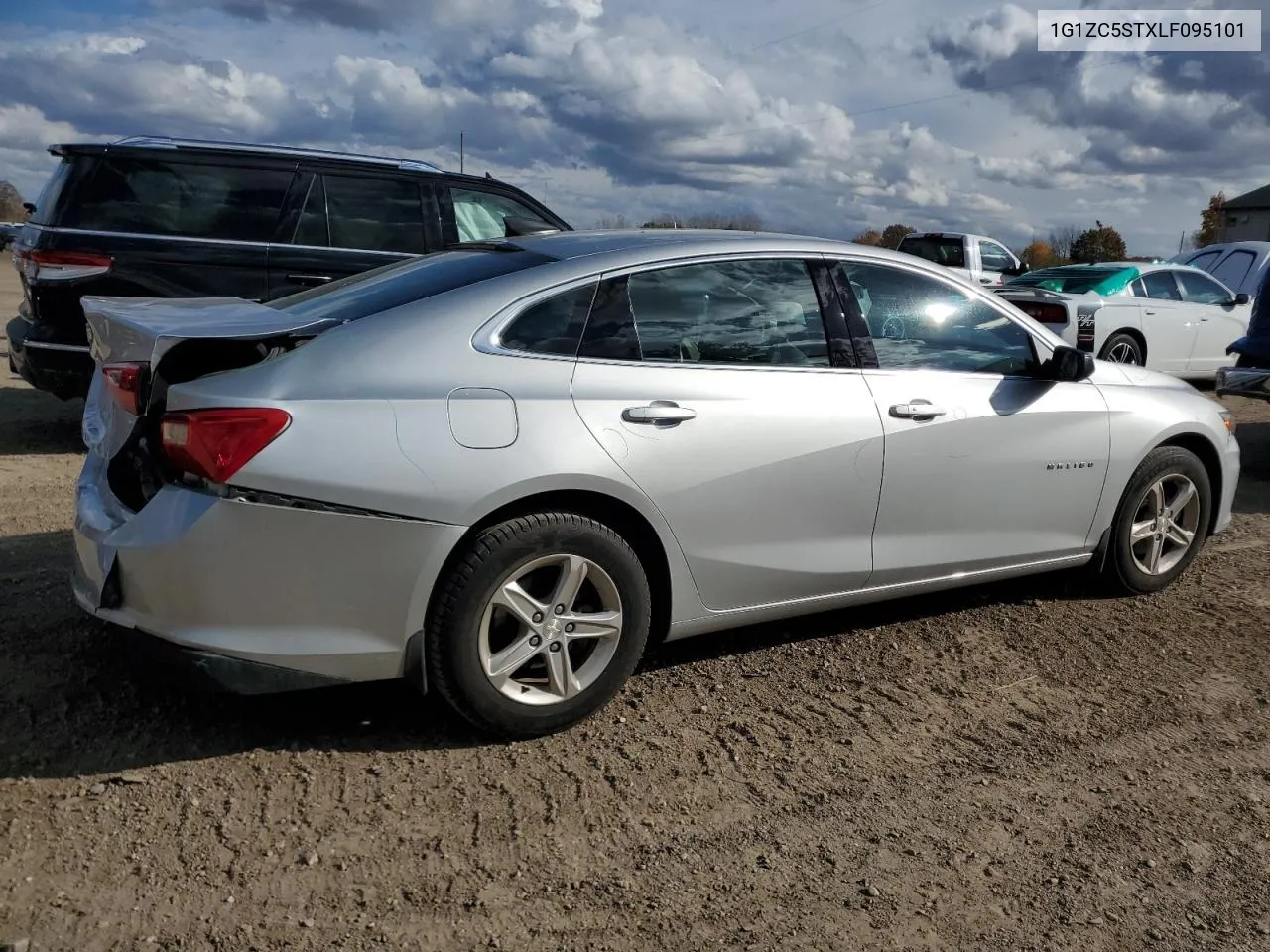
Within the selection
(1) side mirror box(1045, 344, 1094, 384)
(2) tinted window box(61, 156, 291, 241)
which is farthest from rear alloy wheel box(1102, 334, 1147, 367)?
(2) tinted window box(61, 156, 291, 241)

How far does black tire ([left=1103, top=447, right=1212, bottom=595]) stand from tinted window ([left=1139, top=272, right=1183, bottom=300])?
7.88m

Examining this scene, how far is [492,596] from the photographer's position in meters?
3.27

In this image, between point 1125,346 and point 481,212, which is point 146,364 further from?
point 1125,346

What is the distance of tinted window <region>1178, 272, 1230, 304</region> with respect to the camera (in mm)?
12711

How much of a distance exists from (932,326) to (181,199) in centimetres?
526

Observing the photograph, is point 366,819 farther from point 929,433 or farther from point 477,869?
point 929,433

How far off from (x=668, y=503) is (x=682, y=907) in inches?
50.8

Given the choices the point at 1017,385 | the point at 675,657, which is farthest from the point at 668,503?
the point at 1017,385

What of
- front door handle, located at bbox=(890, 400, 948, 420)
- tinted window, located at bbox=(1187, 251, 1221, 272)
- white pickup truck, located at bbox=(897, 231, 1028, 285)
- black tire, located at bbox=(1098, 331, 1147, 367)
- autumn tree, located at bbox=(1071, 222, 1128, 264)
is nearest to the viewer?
front door handle, located at bbox=(890, 400, 948, 420)

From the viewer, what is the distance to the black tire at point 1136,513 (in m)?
4.86

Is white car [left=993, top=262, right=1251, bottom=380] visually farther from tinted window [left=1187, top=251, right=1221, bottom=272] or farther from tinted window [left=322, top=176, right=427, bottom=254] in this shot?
tinted window [left=1187, top=251, right=1221, bottom=272]

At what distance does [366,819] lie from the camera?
3.02m

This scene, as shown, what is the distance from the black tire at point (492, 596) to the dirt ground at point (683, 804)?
13 cm

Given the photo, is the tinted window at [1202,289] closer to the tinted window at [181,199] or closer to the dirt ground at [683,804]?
the dirt ground at [683,804]
